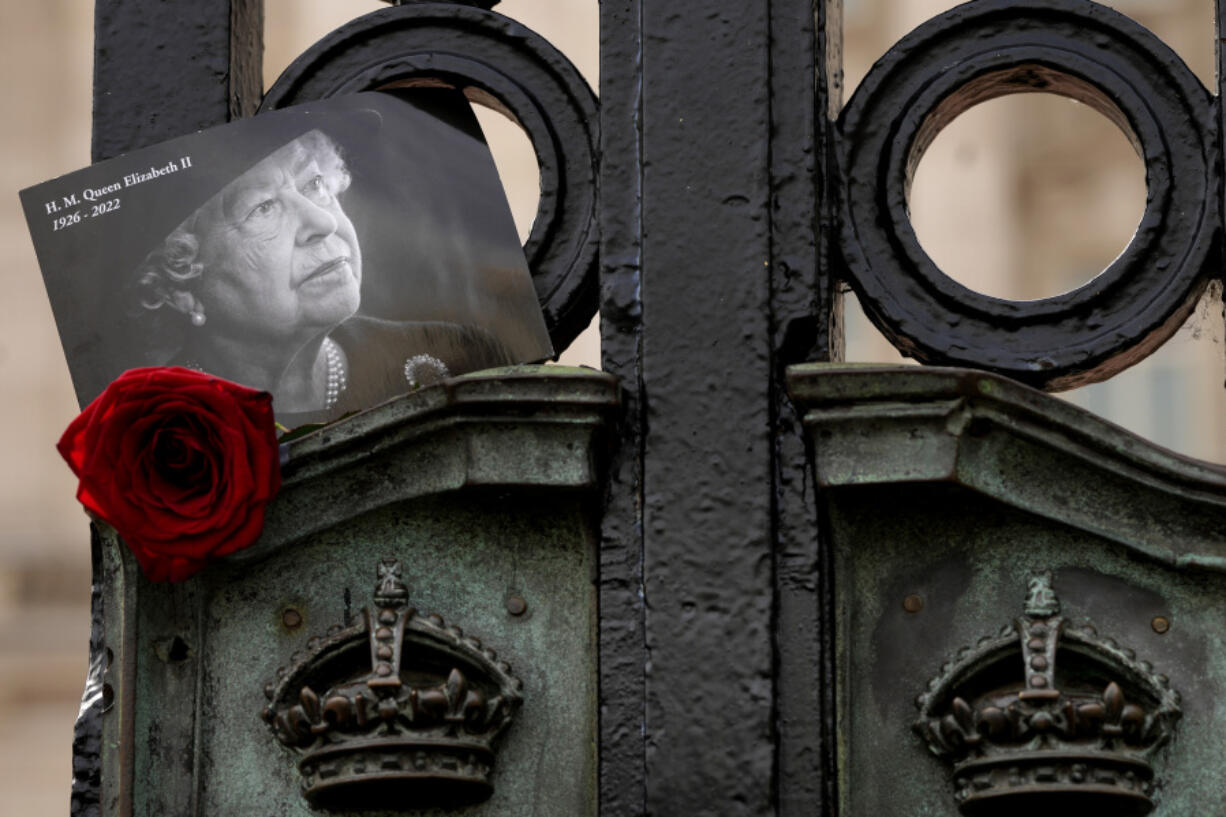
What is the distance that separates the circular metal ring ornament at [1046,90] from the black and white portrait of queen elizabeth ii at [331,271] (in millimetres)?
512

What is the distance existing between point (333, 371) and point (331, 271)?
0.51ft

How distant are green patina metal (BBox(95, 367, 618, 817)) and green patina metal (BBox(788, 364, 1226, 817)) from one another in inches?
13.6

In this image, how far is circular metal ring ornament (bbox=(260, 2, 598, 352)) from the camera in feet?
11.6

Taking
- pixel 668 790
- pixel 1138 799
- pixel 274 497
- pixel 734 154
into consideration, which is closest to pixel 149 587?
pixel 274 497

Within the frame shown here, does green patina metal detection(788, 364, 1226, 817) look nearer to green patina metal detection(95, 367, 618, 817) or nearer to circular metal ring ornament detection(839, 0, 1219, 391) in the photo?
circular metal ring ornament detection(839, 0, 1219, 391)

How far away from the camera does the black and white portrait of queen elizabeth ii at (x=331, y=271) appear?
3480 millimetres

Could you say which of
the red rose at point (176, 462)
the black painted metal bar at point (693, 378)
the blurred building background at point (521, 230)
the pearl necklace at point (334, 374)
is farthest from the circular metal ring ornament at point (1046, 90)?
the blurred building background at point (521, 230)

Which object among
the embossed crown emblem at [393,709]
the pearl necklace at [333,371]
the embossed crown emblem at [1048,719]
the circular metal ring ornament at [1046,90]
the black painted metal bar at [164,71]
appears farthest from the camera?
the black painted metal bar at [164,71]

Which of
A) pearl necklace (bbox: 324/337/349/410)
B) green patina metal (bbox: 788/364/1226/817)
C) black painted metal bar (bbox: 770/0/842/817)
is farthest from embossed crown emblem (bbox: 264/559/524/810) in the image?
green patina metal (bbox: 788/364/1226/817)

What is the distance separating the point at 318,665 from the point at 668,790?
51 cm

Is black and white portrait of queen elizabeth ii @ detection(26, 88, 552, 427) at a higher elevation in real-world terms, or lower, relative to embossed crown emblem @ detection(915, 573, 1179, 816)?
higher

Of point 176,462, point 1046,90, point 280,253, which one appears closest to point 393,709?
point 176,462

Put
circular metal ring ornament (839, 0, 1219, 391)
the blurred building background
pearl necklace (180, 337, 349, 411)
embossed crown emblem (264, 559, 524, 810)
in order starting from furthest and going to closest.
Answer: the blurred building background, pearl necklace (180, 337, 349, 411), circular metal ring ornament (839, 0, 1219, 391), embossed crown emblem (264, 559, 524, 810)

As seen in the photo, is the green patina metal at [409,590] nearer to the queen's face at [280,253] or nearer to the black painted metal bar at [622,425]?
the black painted metal bar at [622,425]
